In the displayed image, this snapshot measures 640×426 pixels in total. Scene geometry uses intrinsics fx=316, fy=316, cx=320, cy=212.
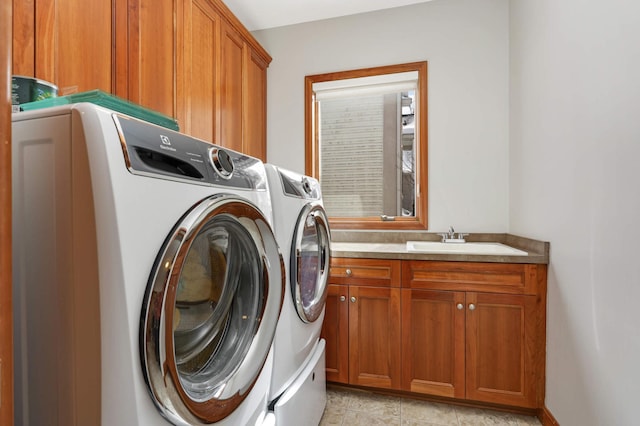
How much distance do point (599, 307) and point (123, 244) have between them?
1.60 metres

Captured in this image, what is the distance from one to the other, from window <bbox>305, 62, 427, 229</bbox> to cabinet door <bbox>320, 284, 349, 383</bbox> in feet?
2.53

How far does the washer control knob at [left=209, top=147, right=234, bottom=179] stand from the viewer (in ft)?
2.62

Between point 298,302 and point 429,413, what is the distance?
116 centimetres

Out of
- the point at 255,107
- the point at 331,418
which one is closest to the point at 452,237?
the point at 331,418

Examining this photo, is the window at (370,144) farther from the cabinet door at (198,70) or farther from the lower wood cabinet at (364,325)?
the cabinet door at (198,70)

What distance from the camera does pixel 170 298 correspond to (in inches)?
23.8

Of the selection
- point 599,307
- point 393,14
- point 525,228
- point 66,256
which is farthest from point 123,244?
point 393,14

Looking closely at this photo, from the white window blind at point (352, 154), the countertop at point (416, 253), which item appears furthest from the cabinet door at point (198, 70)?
the countertop at point (416, 253)

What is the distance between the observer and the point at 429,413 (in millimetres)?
1785

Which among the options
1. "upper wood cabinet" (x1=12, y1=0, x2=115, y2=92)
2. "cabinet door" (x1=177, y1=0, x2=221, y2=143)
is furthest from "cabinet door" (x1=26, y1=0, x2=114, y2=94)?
"cabinet door" (x1=177, y1=0, x2=221, y2=143)

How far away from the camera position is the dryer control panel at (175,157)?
1.90 feet

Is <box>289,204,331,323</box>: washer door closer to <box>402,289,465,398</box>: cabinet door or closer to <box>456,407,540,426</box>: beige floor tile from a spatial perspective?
<box>402,289,465,398</box>: cabinet door

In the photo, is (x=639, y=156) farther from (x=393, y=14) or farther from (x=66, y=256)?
(x=393, y=14)

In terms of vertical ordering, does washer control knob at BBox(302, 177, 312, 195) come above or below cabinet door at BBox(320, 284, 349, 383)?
above
